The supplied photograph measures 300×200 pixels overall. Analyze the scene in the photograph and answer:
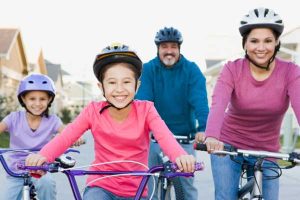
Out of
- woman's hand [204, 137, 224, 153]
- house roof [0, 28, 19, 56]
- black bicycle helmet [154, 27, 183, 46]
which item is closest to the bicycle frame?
woman's hand [204, 137, 224, 153]

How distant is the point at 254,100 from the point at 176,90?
1.93 metres

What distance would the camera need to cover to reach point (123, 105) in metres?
3.94

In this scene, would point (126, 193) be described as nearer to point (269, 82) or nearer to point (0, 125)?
point (269, 82)

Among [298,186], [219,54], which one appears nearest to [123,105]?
[298,186]

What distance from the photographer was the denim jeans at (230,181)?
4.47m

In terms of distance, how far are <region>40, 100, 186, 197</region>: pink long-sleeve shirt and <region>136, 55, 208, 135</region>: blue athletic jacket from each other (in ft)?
7.02

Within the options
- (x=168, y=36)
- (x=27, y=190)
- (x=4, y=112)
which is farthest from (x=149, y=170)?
(x=4, y=112)

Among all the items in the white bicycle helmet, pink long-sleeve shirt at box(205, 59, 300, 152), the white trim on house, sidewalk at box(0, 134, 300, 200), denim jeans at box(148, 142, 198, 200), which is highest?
the white trim on house

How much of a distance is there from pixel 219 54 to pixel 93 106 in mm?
49411

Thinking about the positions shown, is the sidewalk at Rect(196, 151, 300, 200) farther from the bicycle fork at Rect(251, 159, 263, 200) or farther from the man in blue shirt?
the bicycle fork at Rect(251, 159, 263, 200)

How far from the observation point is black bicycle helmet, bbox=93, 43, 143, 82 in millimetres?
3857

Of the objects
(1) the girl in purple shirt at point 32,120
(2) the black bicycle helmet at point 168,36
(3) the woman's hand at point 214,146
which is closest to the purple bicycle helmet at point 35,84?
(1) the girl in purple shirt at point 32,120

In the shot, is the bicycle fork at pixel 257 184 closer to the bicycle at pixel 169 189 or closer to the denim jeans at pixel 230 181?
the denim jeans at pixel 230 181

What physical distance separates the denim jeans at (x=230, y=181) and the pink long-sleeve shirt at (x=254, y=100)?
224 mm
